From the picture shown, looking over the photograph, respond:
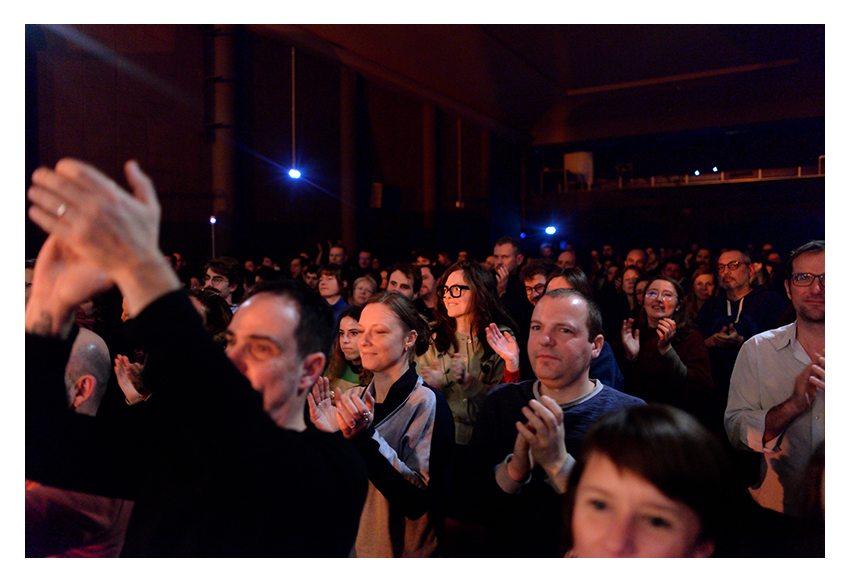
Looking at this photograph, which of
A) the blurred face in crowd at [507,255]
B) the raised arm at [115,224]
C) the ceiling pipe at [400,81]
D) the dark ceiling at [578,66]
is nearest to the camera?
Result: the raised arm at [115,224]

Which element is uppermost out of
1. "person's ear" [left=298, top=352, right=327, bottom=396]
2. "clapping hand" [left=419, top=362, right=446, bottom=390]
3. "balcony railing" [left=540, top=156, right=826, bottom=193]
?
"balcony railing" [left=540, top=156, right=826, bottom=193]

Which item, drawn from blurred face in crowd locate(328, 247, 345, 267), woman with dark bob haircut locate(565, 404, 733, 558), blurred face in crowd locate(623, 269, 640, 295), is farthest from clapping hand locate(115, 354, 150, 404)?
blurred face in crowd locate(328, 247, 345, 267)

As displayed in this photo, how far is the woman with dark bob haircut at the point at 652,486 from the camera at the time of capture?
138cm

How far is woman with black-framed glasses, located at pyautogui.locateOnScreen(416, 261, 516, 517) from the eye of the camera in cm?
284

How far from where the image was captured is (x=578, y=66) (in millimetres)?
4871

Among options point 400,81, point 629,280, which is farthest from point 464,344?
point 629,280

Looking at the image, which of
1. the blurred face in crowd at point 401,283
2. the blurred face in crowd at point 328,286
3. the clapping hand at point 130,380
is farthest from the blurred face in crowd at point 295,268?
the clapping hand at point 130,380

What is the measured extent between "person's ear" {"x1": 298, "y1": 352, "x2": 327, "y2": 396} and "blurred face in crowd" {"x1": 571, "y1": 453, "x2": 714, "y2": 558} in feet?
2.20

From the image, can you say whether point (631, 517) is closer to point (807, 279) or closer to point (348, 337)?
point (807, 279)

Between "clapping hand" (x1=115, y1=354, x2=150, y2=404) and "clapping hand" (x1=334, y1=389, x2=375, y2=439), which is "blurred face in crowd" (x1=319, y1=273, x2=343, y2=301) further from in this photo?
"clapping hand" (x1=334, y1=389, x2=375, y2=439)

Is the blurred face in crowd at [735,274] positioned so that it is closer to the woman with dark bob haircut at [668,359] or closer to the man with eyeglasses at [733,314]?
the man with eyeglasses at [733,314]

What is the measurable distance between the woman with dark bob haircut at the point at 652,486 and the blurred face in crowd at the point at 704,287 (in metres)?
3.89

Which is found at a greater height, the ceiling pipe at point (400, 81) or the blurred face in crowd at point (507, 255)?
the ceiling pipe at point (400, 81)
